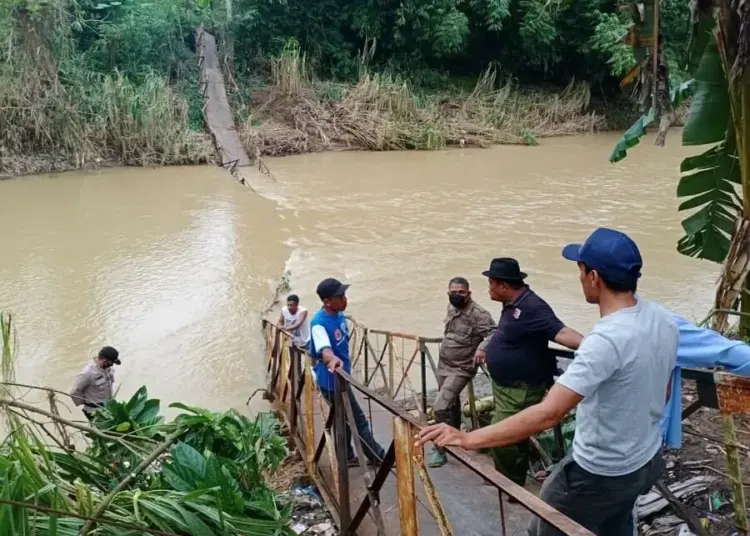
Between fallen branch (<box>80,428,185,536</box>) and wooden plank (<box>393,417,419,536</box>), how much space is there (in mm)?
988

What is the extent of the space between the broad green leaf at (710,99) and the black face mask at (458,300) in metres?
1.62

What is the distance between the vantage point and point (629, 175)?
691 inches

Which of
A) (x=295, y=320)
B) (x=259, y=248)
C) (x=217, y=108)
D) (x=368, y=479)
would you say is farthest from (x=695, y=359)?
(x=217, y=108)

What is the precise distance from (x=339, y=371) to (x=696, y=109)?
8.28 ft

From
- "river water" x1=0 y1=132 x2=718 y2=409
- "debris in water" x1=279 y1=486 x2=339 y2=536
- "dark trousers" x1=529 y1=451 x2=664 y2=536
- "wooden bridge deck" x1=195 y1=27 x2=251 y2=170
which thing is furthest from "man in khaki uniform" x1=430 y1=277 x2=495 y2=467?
"wooden bridge deck" x1=195 y1=27 x2=251 y2=170

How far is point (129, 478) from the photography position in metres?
2.64

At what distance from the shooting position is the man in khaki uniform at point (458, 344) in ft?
14.4

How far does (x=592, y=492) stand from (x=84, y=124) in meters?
18.6

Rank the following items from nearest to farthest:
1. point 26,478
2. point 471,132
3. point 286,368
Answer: point 26,478 < point 286,368 < point 471,132

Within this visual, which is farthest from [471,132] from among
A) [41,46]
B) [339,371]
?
[339,371]

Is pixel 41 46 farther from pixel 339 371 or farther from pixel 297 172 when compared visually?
pixel 339 371

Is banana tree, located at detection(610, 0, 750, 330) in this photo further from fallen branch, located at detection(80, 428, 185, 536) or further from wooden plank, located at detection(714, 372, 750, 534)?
fallen branch, located at detection(80, 428, 185, 536)

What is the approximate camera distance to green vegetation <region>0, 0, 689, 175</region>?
17.8 m

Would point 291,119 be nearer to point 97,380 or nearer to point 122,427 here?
point 97,380
